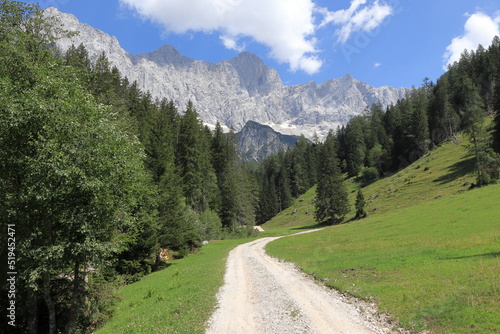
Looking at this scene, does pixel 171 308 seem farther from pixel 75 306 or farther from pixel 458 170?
pixel 458 170

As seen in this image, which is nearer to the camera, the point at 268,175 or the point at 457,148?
the point at 457,148

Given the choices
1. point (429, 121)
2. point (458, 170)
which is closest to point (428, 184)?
point (458, 170)

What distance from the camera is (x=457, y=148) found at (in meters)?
87.6

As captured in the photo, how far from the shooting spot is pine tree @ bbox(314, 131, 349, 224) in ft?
233

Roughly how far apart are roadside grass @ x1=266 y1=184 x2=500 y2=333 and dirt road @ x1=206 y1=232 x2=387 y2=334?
1410mm

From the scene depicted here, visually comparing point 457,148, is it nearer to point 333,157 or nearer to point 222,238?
point 333,157

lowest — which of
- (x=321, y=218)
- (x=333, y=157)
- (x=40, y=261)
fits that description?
(x=321, y=218)

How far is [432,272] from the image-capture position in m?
14.5

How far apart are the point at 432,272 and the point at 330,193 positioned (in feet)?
194

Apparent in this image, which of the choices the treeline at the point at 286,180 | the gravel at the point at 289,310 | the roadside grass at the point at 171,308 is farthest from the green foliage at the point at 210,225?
the treeline at the point at 286,180

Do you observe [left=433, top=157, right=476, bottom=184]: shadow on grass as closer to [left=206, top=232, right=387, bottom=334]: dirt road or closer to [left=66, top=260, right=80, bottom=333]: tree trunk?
[left=206, top=232, right=387, bottom=334]: dirt road

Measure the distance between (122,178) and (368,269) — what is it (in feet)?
59.2

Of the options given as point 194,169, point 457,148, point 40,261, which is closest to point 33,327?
point 40,261

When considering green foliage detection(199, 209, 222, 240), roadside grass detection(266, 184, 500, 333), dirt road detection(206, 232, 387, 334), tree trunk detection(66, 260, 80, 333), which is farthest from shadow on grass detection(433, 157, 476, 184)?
tree trunk detection(66, 260, 80, 333)
